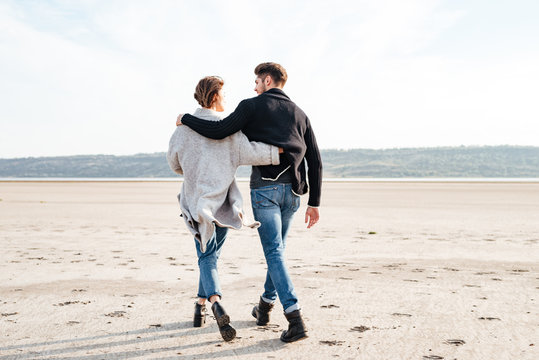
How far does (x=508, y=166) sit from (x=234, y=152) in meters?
131

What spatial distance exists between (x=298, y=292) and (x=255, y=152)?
2.13 meters

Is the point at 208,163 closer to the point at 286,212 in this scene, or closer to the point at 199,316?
the point at 286,212

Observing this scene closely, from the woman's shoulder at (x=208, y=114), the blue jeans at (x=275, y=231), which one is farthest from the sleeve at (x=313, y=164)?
the woman's shoulder at (x=208, y=114)

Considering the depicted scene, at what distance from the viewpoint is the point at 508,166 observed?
393 feet

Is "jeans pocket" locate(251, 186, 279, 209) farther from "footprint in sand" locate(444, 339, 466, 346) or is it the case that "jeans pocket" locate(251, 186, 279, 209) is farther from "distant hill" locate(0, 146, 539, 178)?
"distant hill" locate(0, 146, 539, 178)

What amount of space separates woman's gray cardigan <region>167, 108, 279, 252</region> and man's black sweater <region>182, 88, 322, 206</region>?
8 cm

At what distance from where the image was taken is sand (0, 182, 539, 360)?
331cm

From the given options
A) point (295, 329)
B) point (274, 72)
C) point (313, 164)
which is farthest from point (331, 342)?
point (274, 72)

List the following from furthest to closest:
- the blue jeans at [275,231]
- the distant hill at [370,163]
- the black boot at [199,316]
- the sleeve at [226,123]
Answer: the distant hill at [370,163] → the black boot at [199,316] → the blue jeans at [275,231] → the sleeve at [226,123]

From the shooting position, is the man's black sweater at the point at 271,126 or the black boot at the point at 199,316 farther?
the black boot at the point at 199,316

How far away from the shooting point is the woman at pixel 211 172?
3363 mm

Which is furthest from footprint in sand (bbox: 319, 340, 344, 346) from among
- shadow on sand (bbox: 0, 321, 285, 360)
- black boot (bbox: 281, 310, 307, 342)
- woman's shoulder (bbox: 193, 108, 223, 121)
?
woman's shoulder (bbox: 193, 108, 223, 121)

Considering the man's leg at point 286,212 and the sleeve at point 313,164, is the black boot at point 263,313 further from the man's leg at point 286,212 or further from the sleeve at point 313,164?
the sleeve at point 313,164

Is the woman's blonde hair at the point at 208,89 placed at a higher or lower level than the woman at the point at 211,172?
higher
